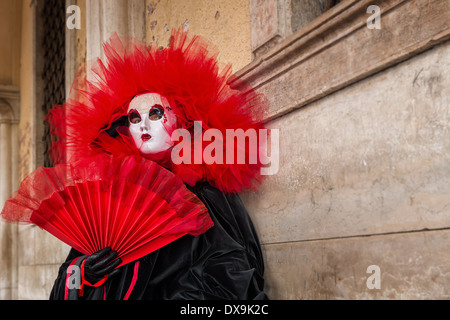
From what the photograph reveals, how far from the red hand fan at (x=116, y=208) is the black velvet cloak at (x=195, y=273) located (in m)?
0.06

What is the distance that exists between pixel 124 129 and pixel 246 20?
715mm

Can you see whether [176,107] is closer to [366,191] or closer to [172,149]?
[172,149]

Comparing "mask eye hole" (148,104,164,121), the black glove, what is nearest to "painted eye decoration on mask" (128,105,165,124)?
"mask eye hole" (148,104,164,121)

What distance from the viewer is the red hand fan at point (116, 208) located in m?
1.51

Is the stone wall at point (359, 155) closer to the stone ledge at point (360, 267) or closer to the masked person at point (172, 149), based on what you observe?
the stone ledge at point (360, 267)

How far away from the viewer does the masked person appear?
150 centimetres

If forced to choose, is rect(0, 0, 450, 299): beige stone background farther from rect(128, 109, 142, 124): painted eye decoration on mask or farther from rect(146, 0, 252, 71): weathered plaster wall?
rect(128, 109, 142, 124): painted eye decoration on mask

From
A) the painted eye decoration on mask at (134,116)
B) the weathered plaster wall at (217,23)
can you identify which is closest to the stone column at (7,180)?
the weathered plaster wall at (217,23)

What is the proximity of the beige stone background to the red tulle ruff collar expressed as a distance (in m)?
0.12

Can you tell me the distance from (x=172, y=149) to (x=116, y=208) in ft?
1.03

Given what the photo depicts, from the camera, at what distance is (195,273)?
1.50 metres

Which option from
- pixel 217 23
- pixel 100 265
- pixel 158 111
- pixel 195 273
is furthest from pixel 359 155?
pixel 217 23

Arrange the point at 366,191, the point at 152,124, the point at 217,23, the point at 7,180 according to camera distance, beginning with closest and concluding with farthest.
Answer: the point at 366,191
the point at 152,124
the point at 217,23
the point at 7,180
